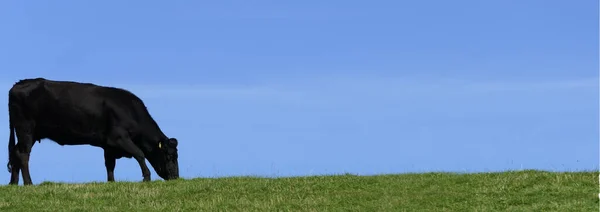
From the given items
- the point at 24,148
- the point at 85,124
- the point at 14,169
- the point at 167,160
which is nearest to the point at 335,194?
the point at 167,160

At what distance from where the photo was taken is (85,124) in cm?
2580

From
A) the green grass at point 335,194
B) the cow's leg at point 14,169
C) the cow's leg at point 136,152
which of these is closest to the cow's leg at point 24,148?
the cow's leg at point 14,169

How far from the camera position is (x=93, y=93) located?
26.4m

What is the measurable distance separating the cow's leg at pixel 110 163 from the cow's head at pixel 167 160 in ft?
4.38

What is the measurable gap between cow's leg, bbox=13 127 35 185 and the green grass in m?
2.81

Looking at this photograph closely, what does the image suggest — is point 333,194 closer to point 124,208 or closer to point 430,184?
point 430,184

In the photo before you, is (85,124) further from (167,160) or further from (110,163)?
(167,160)

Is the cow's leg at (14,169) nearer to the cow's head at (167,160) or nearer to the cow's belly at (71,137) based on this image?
the cow's belly at (71,137)

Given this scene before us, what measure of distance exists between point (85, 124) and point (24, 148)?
198cm

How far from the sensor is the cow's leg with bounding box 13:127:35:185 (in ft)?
79.8

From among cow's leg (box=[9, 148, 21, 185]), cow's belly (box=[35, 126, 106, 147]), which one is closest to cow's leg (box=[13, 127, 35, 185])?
cow's leg (box=[9, 148, 21, 185])

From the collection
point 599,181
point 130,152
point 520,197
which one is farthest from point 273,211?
point 130,152

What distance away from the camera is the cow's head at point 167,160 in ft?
87.5

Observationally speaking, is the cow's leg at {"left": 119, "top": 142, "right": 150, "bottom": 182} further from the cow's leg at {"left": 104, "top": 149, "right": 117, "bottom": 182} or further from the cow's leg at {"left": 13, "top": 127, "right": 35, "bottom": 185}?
the cow's leg at {"left": 13, "top": 127, "right": 35, "bottom": 185}
